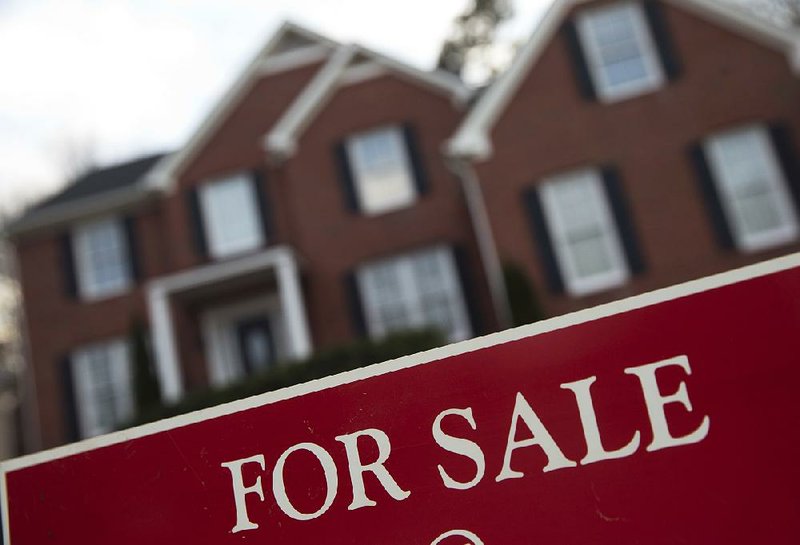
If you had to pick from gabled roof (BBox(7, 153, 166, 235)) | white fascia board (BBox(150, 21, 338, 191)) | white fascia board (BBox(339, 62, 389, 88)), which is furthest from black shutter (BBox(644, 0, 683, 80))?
gabled roof (BBox(7, 153, 166, 235))

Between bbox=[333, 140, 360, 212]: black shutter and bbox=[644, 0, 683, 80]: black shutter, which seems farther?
bbox=[333, 140, 360, 212]: black shutter

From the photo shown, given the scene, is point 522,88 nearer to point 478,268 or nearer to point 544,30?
point 544,30

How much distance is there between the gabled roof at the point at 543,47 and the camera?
1148 centimetres

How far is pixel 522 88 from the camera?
12039 millimetres

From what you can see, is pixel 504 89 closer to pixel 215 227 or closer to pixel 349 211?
pixel 349 211

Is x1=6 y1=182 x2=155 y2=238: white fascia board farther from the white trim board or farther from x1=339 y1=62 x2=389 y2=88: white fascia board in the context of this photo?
the white trim board

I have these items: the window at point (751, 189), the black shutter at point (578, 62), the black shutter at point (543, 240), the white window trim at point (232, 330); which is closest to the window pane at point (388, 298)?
the white window trim at point (232, 330)

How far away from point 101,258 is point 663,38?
43.4 ft

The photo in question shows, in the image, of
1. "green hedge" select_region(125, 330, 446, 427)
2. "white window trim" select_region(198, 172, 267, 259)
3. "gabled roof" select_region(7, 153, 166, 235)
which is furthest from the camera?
"gabled roof" select_region(7, 153, 166, 235)

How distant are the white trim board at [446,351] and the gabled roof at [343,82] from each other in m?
11.9

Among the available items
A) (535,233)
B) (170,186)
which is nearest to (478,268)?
(535,233)

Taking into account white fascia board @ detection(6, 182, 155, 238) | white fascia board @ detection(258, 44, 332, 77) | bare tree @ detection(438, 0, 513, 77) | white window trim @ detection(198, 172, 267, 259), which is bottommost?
white window trim @ detection(198, 172, 267, 259)

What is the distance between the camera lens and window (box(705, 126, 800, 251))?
10867mm

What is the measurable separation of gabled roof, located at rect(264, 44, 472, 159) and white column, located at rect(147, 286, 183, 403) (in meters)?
3.94
